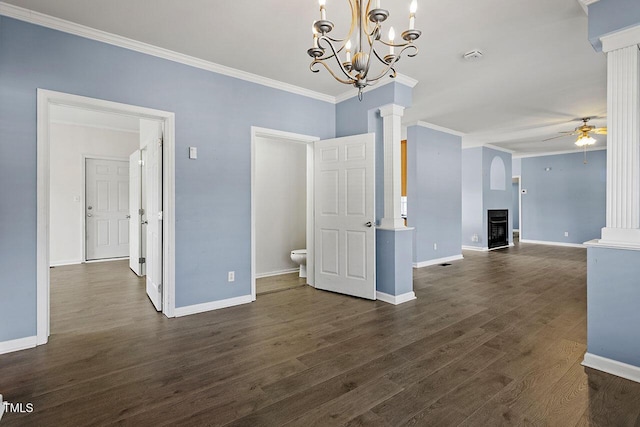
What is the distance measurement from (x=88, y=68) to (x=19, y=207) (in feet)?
4.40

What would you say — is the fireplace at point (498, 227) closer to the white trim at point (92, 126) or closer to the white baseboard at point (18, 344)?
the white baseboard at point (18, 344)

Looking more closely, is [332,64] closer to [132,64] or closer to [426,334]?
[132,64]

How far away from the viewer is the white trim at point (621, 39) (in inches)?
82.3

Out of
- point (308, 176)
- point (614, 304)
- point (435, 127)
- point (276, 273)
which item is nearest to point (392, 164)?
point (308, 176)

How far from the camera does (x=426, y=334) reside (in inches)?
112

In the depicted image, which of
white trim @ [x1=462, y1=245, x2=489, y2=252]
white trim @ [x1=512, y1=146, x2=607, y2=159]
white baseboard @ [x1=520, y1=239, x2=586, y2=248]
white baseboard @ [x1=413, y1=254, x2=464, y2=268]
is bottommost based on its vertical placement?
white baseboard @ [x1=413, y1=254, x2=464, y2=268]

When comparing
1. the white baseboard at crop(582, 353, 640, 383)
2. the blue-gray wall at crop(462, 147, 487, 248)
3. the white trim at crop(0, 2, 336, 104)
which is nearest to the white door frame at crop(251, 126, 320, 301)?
the white trim at crop(0, 2, 336, 104)

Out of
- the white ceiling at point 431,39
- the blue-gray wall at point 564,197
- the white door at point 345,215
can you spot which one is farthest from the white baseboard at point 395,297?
the blue-gray wall at point 564,197

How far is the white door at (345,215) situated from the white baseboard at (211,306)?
3.56ft

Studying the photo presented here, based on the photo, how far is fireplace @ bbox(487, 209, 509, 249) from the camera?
26.7 ft

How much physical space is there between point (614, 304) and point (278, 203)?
4403mm

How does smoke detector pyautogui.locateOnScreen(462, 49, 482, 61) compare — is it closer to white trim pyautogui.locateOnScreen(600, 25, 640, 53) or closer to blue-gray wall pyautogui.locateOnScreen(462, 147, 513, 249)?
white trim pyautogui.locateOnScreen(600, 25, 640, 53)

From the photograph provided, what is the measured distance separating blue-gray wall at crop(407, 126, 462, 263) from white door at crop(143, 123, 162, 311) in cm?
436

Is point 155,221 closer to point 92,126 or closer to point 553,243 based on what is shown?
point 92,126
